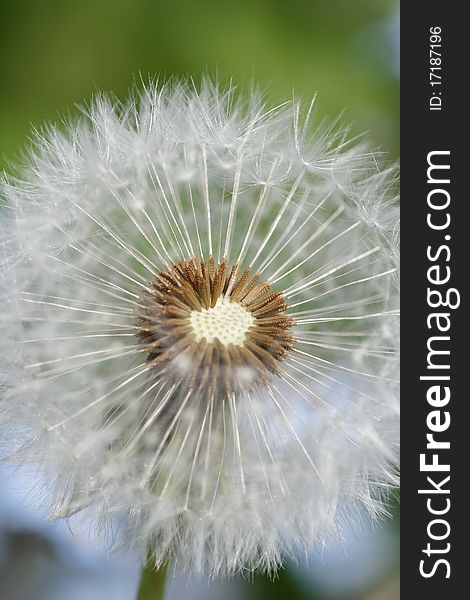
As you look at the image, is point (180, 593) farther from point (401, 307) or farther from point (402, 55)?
point (402, 55)

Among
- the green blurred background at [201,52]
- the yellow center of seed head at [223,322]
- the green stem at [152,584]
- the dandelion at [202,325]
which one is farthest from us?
the green blurred background at [201,52]

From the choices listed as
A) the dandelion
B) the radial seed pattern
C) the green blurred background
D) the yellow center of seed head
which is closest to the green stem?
the dandelion

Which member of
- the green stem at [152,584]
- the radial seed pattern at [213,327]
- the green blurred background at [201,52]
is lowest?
the green stem at [152,584]

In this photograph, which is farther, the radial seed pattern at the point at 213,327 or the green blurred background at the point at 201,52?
the green blurred background at the point at 201,52

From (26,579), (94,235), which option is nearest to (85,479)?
(94,235)

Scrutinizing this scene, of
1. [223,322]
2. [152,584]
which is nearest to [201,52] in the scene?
[223,322]

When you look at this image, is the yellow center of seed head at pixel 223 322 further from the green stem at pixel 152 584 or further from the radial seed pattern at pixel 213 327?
the green stem at pixel 152 584

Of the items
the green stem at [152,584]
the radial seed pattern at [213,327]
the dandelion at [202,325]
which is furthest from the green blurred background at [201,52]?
the green stem at [152,584]
